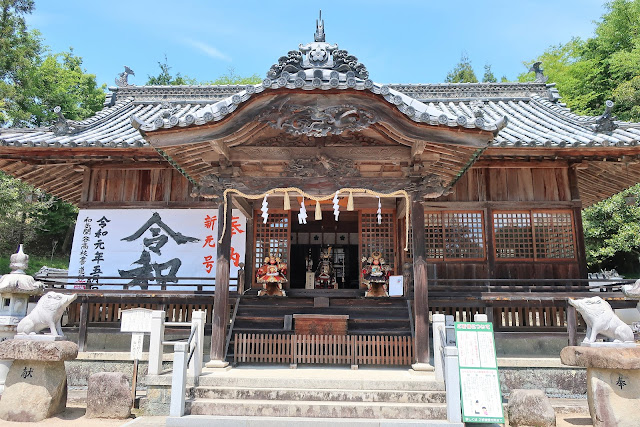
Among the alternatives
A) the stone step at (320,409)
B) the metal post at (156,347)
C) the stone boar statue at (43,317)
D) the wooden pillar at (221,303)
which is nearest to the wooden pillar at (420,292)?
the stone step at (320,409)

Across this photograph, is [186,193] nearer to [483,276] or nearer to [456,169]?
[456,169]

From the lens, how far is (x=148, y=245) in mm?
12820

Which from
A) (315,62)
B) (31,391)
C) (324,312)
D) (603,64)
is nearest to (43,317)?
(31,391)

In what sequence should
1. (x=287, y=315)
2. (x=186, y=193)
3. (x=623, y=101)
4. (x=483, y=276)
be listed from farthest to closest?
1. (x=623, y=101)
2. (x=186, y=193)
3. (x=483, y=276)
4. (x=287, y=315)

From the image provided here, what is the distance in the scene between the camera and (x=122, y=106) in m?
16.8

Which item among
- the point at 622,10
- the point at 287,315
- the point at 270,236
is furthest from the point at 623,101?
the point at 287,315

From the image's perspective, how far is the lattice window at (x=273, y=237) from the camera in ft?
44.6

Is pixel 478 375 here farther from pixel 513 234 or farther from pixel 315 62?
pixel 315 62

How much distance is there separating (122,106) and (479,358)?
49.1 feet

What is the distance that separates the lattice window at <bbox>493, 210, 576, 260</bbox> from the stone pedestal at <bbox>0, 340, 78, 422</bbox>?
411 inches

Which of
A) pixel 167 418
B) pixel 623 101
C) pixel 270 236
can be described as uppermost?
pixel 623 101

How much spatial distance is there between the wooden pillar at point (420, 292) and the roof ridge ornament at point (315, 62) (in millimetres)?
3076

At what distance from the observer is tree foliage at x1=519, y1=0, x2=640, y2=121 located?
→ 30.6m

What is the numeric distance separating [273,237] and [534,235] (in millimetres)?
7263
